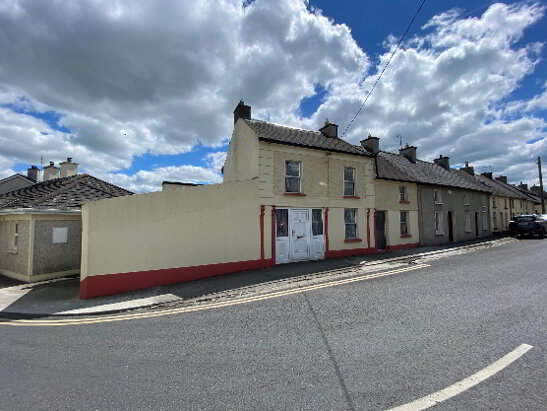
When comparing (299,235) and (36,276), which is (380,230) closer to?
(299,235)

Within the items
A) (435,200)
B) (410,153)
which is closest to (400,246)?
(435,200)

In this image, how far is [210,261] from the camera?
11.3m

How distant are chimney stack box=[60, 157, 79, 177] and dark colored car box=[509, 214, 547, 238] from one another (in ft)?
118

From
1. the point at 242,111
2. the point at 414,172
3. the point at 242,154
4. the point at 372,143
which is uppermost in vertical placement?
the point at 242,111

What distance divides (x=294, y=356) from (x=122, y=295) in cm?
674

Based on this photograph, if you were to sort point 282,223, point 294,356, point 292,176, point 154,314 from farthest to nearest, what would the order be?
point 292,176, point 282,223, point 154,314, point 294,356

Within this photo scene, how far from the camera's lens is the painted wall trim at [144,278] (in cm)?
894

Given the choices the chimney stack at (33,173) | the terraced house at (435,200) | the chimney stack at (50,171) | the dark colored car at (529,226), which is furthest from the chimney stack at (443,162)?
the chimney stack at (33,173)

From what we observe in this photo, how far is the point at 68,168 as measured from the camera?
2091 cm

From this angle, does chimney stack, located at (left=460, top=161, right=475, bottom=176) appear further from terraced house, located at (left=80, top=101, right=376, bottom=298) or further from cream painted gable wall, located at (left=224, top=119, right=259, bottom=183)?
cream painted gable wall, located at (left=224, top=119, right=259, bottom=183)

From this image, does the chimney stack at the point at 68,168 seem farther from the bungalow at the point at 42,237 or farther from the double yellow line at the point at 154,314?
the double yellow line at the point at 154,314

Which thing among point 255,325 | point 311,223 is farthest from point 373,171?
point 255,325

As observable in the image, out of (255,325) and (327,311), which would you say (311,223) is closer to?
(327,311)

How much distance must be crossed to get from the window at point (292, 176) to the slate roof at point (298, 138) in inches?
39.1
